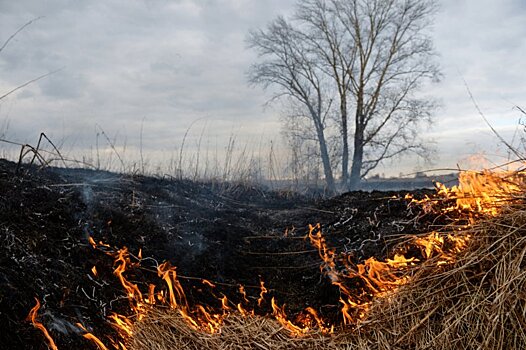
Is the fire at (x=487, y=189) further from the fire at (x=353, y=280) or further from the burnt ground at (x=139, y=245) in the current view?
the burnt ground at (x=139, y=245)

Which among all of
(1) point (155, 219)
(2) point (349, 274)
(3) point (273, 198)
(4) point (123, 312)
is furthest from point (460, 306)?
(3) point (273, 198)

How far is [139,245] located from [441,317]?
244 cm

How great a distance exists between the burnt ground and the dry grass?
318 millimetres

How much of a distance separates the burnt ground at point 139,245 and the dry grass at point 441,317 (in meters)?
0.32

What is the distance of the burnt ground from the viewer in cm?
291

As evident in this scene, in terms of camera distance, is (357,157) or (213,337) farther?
(357,157)

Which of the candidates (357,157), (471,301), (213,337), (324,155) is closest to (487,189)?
(471,301)

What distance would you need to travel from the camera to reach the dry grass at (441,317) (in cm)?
254

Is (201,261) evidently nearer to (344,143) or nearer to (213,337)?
(213,337)

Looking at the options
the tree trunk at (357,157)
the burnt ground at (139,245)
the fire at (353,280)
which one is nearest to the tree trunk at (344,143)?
the tree trunk at (357,157)

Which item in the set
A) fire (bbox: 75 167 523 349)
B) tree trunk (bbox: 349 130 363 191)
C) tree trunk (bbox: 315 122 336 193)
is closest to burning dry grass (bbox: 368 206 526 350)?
fire (bbox: 75 167 523 349)

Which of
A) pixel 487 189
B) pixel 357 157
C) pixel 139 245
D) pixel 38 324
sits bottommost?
pixel 38 324

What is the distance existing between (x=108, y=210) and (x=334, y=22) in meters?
15.1

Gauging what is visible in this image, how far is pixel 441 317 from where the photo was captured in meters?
2.83
